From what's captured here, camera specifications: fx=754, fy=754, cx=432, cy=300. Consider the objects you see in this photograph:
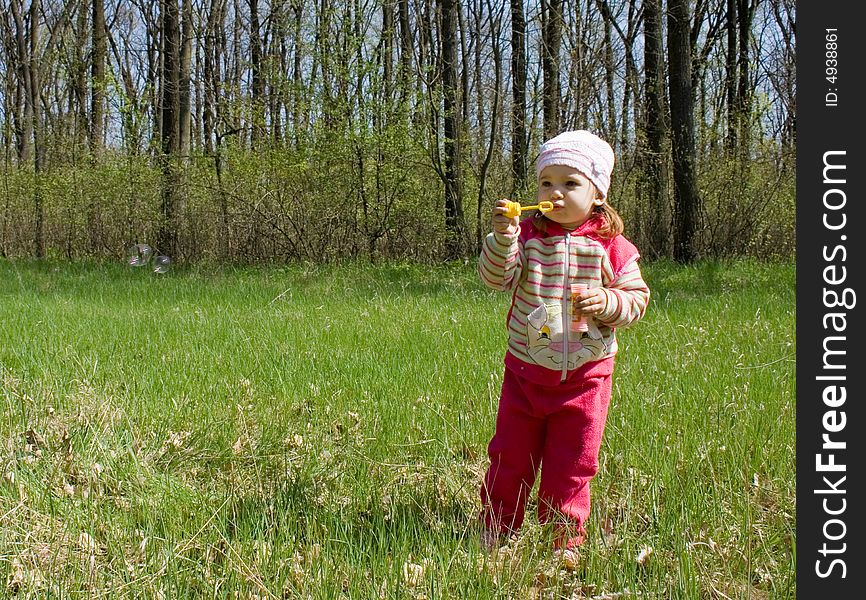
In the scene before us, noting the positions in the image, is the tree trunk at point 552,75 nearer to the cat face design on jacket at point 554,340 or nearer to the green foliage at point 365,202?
the green foliage at point 365,202

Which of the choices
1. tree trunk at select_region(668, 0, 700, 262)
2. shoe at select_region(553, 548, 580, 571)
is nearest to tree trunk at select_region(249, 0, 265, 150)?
tree trunk at select_region(668, 0, 700, 262)

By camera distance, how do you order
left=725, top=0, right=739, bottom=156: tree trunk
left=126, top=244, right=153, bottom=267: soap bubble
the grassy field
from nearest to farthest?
1. the grassy field
2. left=126, top=244, right=153, bottom=267: soap bubble
3. left=725, top=0, right=739, bottom=156: tree trunk

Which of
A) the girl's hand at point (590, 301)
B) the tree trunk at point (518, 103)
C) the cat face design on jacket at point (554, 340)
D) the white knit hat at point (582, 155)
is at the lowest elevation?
the cat face design on jacket at point (554, 340)

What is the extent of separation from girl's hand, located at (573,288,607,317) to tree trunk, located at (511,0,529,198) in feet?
39.1

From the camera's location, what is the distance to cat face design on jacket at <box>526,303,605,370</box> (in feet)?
7.47

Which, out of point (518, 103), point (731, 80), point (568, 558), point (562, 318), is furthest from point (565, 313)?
point (731, 80)

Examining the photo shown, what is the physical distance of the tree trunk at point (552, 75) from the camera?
13617 mm

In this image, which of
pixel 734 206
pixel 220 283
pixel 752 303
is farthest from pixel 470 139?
pixel 752 303

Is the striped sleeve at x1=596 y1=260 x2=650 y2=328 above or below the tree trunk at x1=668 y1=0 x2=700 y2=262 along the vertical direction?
below

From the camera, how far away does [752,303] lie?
7.43m

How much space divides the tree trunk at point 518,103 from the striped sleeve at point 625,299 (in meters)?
11.8

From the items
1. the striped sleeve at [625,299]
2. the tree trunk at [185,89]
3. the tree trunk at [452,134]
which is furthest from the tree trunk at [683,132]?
the striped sleeve at [625,299]

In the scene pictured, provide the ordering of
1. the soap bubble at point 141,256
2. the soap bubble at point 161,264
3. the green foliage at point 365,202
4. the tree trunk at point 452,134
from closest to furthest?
the soap bubble at point 161,264
the tree trunk at point 452,134
the soap bubble at point 141,256
the green foliage at point 365,202

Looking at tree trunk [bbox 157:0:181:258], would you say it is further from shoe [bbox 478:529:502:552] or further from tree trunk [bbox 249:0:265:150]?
shoe [bbox 478:529:502:552]
